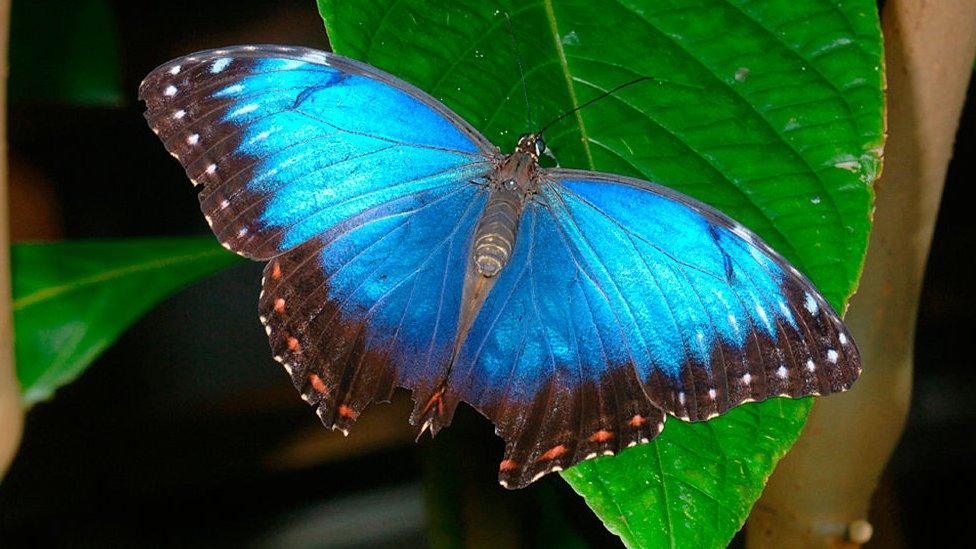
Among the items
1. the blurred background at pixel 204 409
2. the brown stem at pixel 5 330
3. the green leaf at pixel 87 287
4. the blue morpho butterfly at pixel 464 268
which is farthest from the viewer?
the blurred background at pixel 204 409

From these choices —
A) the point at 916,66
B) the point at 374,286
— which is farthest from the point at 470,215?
the point at 916,66

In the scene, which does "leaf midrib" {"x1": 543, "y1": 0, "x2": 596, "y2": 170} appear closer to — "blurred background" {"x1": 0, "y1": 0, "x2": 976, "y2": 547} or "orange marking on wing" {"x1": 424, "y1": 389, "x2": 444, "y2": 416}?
"orange marking on wing" {"x1": 424, "y1": 389, "x2": 444, "y2": 416}

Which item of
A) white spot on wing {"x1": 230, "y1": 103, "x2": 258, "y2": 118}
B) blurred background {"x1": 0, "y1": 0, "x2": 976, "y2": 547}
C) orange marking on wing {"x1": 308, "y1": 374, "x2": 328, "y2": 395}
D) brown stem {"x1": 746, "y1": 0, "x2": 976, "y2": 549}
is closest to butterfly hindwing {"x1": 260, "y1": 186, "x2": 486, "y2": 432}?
orange marking on wing {"x1": 308, "y1": 374, "x2": 328, "y2": 395}

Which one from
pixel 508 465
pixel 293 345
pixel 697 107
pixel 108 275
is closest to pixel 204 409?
pixel 108 275

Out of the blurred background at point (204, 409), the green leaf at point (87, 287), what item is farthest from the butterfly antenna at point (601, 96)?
the blurred background at point (204, 409)

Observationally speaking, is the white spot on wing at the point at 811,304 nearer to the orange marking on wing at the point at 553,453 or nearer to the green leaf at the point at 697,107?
the green leaf at the point at 697,107

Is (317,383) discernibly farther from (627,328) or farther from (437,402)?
(627,328)

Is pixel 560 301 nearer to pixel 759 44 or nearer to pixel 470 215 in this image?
pixel 470 215
